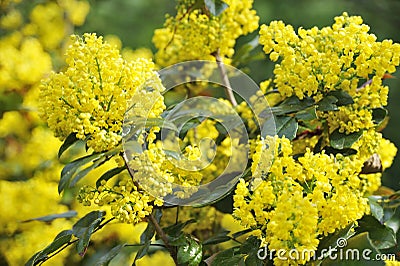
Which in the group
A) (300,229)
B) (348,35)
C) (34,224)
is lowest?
(300,229)

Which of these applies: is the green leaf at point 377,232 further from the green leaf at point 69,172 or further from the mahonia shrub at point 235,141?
the green leaf at point 69,172

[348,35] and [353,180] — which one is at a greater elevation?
[348,35]

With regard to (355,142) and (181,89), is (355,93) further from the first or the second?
(181,89)

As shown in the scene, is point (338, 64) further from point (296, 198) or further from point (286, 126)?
point (296, 198)

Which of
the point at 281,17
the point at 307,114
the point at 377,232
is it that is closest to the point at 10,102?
the point at 307,114

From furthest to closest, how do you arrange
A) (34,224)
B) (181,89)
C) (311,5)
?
(311,5), (34,224), (181,89)

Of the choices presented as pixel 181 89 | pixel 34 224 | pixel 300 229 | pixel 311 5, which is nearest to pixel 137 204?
pixel 300 229

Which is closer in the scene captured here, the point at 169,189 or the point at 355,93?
the point at 169,189
